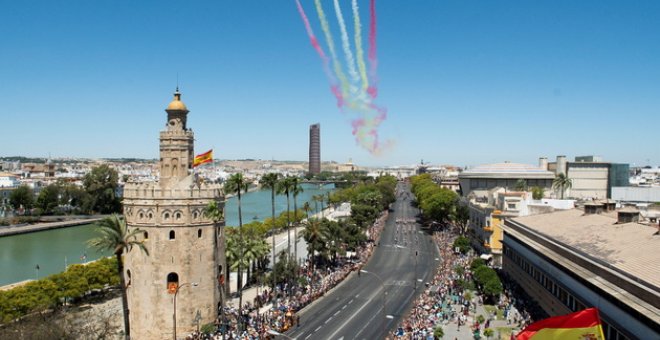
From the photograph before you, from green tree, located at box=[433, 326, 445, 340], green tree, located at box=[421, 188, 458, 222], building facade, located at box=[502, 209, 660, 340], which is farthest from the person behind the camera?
green tree, located at box=[421, 188, 458, 222]

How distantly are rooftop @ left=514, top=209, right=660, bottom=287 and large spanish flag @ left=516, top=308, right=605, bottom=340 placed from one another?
1147 centimetres

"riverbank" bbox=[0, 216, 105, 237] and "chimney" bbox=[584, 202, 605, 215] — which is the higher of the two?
"chimney" bbox=[584, 202, 605, 215]

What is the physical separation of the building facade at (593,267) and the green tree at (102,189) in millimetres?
110948

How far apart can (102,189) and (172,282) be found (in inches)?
4176

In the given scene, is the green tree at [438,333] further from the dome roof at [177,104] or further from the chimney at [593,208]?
the dome roof at [177,104]

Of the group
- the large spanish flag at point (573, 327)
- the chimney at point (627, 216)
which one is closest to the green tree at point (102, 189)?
the chimney at point (627, 216)

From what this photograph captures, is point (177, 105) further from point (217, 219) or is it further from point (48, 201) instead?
point (48, 201)

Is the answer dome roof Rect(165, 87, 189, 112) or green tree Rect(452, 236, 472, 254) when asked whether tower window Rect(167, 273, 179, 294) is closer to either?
dome roof Rect(165, 87, 189, 112)

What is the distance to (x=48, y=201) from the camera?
424 ft

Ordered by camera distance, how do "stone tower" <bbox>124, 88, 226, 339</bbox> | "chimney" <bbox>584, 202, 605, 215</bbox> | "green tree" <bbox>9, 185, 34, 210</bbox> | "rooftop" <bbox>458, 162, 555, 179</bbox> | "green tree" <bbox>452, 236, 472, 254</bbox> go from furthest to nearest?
1. "green tree" <bbox>9, 185, 34, 210</bbox>
2. "rooftop" <bbox>458, 162, 555, 179</bbox>
3. "green tree" <bbox>452, 236, 472, 254</bbox>
4. "chimney" <bbox>584, 202, 605, 215</bbox>
5. "stone tower" <bbox>124, 88, 226, 339</bbox>

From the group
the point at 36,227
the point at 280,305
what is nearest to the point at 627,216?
the point at 280,305

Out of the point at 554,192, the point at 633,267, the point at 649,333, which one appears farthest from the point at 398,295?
the point at 554,192

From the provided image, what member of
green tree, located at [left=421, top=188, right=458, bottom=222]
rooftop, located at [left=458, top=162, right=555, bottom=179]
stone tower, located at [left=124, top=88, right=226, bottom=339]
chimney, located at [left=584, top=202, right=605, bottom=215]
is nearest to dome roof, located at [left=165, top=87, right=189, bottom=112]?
stone tower, located at [left=124, top=88, right=226, bottom=339]

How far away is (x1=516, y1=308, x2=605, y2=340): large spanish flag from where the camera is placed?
576 inches
